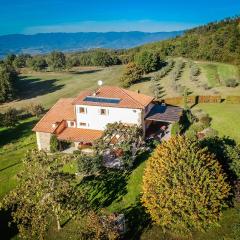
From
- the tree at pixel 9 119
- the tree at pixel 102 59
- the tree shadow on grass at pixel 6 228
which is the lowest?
the tree at pixel 102 59

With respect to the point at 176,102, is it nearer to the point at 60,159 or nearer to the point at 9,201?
the point at 60,159

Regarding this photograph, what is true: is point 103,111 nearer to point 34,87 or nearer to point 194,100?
point 194,100

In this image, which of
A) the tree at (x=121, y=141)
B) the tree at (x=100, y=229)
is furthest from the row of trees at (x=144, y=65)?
the tree at (x=100, y=229)

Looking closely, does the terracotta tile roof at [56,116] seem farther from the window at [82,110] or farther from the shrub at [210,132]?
the shrub at [210,132]

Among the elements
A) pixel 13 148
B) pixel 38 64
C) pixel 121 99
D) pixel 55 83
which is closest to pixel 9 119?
pixel 13 148

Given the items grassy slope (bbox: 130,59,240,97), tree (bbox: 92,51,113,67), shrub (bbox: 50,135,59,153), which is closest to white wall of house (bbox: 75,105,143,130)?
shrub (bbox: 50,135,59,153)

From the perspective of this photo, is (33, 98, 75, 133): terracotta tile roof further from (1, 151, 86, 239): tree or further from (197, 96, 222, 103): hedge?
(197, 96, 222, 103): hedge

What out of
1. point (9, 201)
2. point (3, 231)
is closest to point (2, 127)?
point (3, 231)

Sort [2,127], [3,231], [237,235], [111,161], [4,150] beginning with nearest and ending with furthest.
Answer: [237,235] < [3,231] < [111,161] < [4,150] < [2,127]
